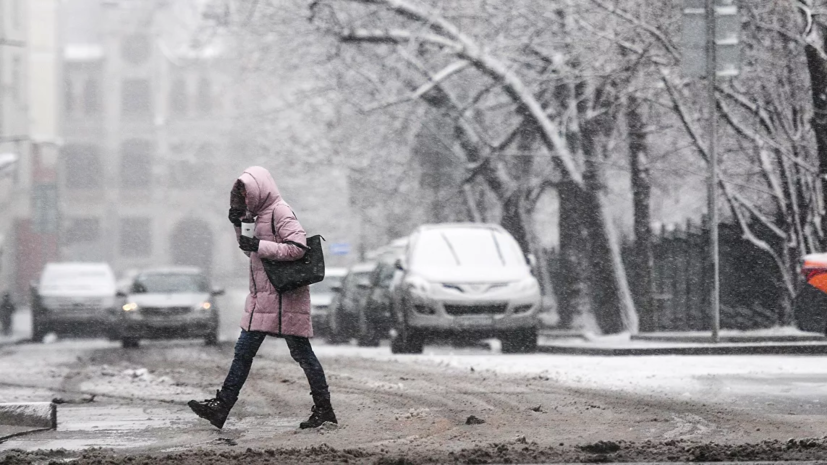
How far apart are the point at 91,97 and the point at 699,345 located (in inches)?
2910

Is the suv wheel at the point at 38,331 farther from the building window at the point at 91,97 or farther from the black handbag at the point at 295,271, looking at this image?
the building window at the point at 91,97

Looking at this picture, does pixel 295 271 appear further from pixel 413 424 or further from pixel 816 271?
pixel 816 271

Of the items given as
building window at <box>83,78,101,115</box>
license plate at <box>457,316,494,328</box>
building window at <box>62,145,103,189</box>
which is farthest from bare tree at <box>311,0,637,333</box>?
building window at <box>83,78,101,115</box>

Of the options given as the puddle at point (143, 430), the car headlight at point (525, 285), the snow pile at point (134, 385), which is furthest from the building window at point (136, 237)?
the puddle at point (143, 430)

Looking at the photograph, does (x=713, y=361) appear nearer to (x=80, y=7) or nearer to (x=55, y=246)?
(x=55, y=246)

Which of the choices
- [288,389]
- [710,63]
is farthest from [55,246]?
[288,389]

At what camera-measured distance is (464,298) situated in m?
20.1

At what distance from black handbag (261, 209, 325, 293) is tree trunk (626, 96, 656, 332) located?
15635 mm

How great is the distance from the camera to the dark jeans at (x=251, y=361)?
9.85 metres

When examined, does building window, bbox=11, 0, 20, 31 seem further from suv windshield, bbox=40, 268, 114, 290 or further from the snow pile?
the snow pile

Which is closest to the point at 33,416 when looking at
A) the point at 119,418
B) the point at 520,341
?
the point at 119,418

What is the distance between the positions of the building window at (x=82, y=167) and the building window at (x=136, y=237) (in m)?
2.83

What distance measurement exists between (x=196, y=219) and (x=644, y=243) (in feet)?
209

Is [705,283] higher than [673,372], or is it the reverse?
[705,283]
